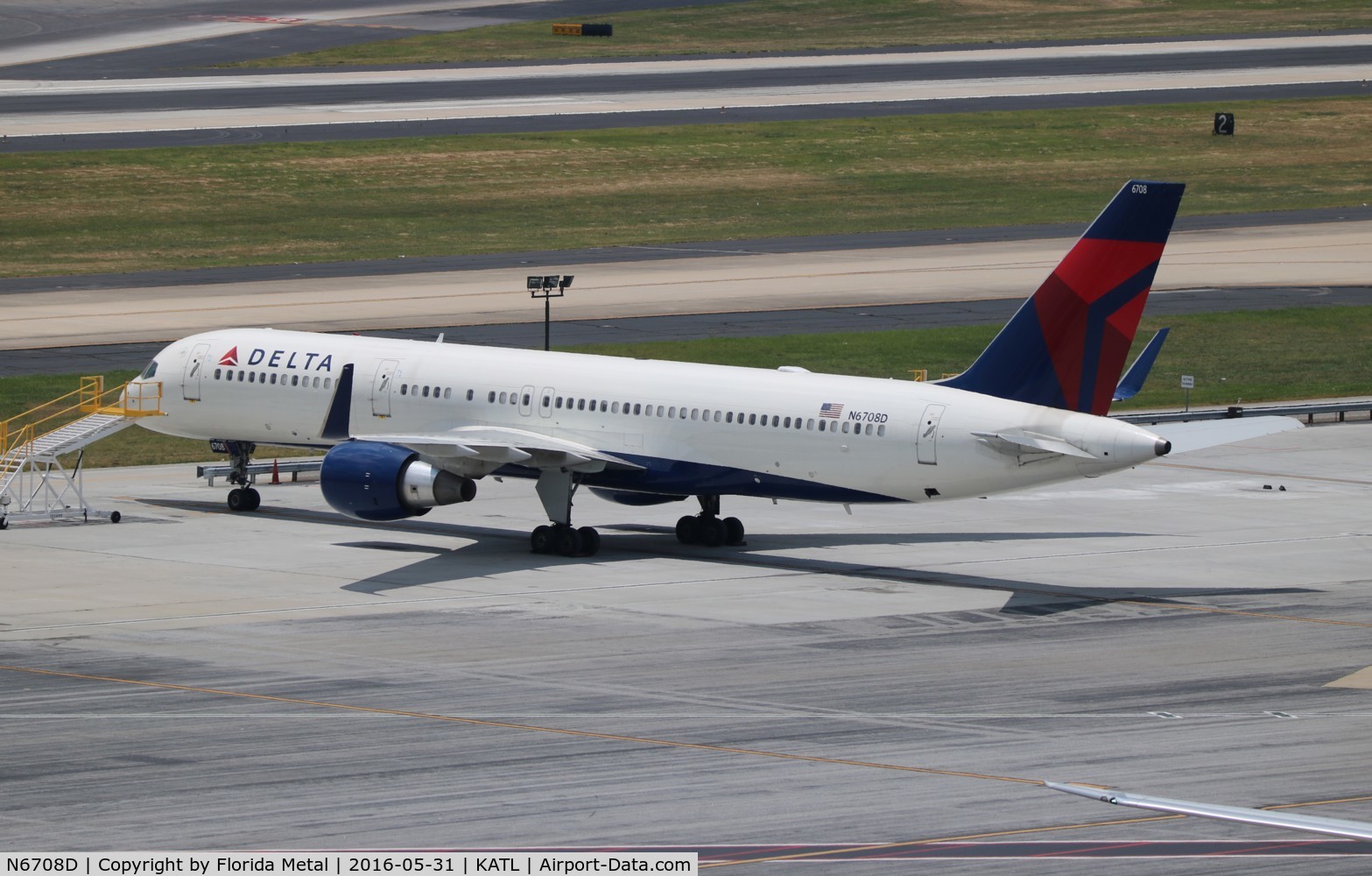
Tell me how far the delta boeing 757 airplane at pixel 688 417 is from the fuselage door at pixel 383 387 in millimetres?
68

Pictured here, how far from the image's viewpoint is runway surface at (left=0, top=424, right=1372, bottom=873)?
2748 cm

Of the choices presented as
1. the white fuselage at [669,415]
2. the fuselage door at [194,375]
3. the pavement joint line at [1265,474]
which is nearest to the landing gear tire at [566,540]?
the white fuselage at [669,415]

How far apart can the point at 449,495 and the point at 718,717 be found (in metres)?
16.1

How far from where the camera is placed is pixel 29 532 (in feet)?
168

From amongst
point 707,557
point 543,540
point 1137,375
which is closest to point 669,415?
point 707,557

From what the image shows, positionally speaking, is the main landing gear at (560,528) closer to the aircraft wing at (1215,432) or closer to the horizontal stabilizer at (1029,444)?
the horizontal stabilizer at (1029,444)

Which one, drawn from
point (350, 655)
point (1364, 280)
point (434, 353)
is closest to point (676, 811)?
point (350, 655)

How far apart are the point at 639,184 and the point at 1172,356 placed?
42.5 meters

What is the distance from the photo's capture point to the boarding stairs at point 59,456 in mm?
52656

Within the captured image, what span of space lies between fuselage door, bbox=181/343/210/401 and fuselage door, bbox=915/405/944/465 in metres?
20.2

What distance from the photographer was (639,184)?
380 feet

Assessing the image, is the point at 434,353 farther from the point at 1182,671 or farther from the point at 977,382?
the point at 1182,671

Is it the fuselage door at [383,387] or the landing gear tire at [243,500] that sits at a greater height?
the fuselage door at [383,387]

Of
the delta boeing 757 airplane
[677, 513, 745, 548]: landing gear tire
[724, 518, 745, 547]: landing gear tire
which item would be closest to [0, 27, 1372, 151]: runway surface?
the delta boeing 757 airplane
